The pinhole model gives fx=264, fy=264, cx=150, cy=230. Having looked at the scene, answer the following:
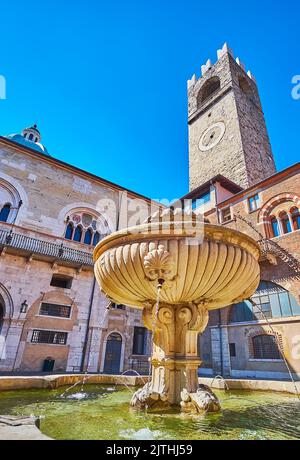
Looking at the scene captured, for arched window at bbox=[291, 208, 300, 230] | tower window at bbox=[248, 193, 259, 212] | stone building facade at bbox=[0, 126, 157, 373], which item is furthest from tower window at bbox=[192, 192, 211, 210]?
arched window at bbox=[291, 208, 300, 230]

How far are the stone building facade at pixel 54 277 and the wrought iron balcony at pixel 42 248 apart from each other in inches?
2.0

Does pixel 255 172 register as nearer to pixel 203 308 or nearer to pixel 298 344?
pixel 298 344

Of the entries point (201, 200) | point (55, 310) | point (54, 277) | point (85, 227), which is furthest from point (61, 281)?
point (201, 200)

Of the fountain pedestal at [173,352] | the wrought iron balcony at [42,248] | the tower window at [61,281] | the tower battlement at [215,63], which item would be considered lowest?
the fountain pedestal at [173,352]

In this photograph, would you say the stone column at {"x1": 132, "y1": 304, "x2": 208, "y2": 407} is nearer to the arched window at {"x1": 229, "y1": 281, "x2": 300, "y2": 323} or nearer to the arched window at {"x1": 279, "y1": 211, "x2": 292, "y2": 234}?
the arched window at {"x1": 229, "y1": 281, "x2": 300, "y2": 323}

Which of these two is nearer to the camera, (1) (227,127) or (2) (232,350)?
(2) (232,350)

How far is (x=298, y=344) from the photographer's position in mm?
11531

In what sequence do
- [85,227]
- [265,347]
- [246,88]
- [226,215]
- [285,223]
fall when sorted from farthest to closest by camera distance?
[246,88] < [226,215] < [85,227] < [285,223] < [265,347]

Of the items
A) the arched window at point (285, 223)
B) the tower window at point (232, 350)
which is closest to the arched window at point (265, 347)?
the tower window at point (232, 350)

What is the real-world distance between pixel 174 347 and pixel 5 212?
13.3 meters

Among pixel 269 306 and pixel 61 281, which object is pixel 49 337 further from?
pixel 269 306

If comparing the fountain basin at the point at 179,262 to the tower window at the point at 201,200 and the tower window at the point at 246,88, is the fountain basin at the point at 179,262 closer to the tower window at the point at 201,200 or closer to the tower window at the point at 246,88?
the tower window at the point at 201,200

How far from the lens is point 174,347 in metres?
4.22

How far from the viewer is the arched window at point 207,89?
31.6 m
